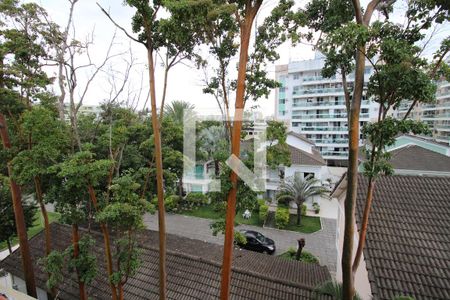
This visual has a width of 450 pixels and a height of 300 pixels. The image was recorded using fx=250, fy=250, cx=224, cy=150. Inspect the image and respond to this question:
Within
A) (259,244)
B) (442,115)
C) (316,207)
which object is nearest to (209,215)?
(259,244)

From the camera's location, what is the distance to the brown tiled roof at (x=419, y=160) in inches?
631

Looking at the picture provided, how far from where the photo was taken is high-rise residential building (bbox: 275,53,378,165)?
1108 inches

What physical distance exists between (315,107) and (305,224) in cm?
1809

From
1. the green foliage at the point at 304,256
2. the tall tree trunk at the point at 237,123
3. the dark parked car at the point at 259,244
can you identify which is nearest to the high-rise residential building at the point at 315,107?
the dark parked car at the point at 259,244

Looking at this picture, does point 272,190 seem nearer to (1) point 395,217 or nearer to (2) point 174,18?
(1) point 395,217

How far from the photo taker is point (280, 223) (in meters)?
14.9

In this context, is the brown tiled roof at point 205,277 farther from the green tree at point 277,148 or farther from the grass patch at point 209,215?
the grass patch at point 209,215

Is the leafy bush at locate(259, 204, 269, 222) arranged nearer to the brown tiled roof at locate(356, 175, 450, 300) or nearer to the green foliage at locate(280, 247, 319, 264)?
the green foliage at locate(280, 247, 319, 264)

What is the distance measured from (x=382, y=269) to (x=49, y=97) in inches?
347

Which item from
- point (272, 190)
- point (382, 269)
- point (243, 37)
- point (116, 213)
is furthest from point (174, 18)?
point (272, 190)

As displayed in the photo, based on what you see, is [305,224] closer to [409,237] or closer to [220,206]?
[409,237]

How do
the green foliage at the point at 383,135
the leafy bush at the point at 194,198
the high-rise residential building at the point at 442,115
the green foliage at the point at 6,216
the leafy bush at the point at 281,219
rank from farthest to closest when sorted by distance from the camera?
the high-rise residential building at the point at 442,115
the leafy bush at the point at 194,198
the leafy bush at the point at 281,219
the green foliage at the point at 6,216
the green foliage at the point at 383,135

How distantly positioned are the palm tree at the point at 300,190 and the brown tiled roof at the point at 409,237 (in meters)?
8.24

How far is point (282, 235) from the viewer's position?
552 inches
